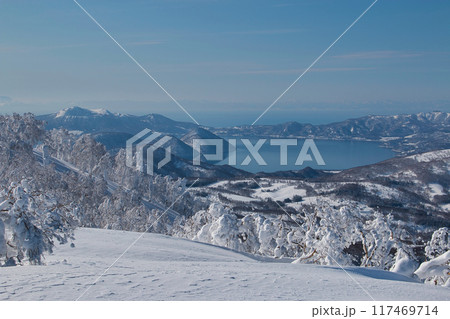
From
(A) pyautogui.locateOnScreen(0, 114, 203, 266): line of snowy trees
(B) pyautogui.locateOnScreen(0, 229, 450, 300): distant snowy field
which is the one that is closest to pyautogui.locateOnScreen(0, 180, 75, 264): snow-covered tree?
(A) pyautogui.locateOnScreen(0, 114, 203, 266): line of snowy trees

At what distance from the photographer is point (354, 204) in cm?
2305

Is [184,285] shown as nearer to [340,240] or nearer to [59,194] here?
[340,240]

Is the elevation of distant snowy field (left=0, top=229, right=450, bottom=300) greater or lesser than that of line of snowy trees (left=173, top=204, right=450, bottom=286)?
greater

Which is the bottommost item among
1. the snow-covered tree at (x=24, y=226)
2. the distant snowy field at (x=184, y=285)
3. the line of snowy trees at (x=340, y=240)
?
the line of snowy trees at (x=340, y=240)

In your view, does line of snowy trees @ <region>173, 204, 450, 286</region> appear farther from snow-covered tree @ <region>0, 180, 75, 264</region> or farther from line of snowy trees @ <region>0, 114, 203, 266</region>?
snow-covered tree @ <region>0, 180, 75, 264</region>

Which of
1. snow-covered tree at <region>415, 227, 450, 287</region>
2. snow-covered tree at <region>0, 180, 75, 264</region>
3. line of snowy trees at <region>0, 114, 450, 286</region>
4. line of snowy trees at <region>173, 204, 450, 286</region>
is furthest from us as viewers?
line of snowy trees at <region>173, 204, 450, 286</region>

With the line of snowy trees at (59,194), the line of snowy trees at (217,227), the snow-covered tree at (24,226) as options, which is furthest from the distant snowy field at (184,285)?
the line of snowy trees at (217,227)

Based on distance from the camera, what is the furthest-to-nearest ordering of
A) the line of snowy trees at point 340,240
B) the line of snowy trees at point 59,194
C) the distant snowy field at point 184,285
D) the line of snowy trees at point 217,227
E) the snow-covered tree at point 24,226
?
the line of snowy trees at point 340,240
the line of snowy trees at point 217,227
the line of snowy trees at point 59,194
the snow-covered tree at point 24,226
the distant snowy field at point 184,285

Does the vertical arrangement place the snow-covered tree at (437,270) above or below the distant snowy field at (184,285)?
below

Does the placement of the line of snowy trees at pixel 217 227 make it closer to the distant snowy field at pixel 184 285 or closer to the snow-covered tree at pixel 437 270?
the snow-covered tree at pixel 437 270

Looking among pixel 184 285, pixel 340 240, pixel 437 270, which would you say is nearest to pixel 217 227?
pixel 340 240

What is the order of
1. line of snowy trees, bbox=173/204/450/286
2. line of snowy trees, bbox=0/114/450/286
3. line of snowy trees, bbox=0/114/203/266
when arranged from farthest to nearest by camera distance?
line of snowy trees, bbox=173/204/450/286 < line of snowy trees, bbox=0/114/450/286 < line of snowy trees, bbox=0/114/203/266

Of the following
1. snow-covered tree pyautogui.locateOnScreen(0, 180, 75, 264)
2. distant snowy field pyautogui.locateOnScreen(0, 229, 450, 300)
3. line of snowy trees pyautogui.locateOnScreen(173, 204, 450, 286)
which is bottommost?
line of snowy trees pyautogui.locateOnScreen(173, 204, 450, 286)
